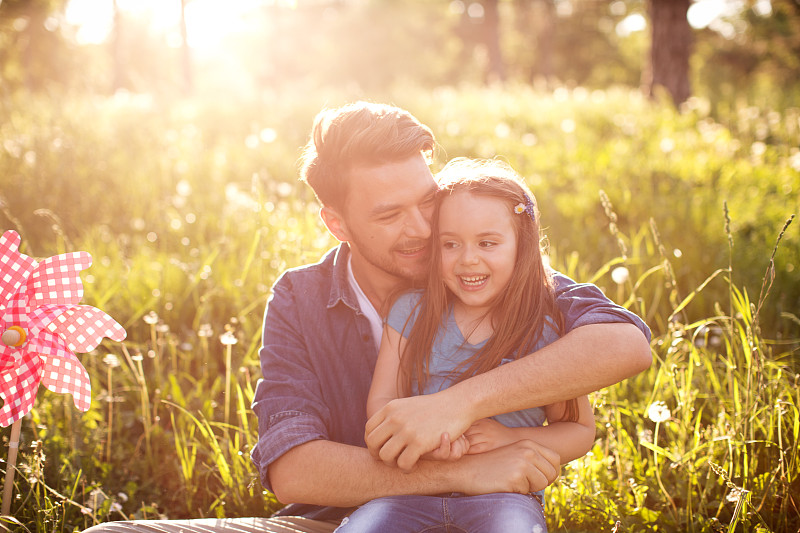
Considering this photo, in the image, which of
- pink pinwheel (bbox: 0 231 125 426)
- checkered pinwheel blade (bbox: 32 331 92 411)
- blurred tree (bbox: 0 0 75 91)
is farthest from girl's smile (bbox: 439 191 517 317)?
blurred tree (bbox: 0 0 75 91)

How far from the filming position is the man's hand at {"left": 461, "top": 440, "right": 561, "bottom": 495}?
2059 mm

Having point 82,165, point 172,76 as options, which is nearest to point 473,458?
point 82,165

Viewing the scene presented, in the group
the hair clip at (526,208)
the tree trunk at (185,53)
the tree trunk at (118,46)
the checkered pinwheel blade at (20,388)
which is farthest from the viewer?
the tree trunk at (118,46)

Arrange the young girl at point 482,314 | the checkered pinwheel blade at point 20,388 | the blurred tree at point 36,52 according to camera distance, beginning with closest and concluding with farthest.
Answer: the checkered pinwheel blade at point 20,388 → the young girl at point 482,314 → the blurred tree at point 36,52

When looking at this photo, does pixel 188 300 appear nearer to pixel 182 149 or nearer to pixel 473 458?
pixel 473 458

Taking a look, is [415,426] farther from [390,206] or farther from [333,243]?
[333,243]

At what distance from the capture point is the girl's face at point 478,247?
240 cm

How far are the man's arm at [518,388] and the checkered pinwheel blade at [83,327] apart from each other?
99 cm

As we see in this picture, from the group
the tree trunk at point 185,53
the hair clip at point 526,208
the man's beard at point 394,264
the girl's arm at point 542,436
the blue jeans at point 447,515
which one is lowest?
the blue jeans at point 447,515

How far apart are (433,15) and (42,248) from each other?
34.8 metres

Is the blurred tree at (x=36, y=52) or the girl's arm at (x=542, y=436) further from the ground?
the blurred tree at (x=36, y=52)

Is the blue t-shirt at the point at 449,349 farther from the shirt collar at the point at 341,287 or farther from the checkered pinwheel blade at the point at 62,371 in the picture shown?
the checkered pinwheel blade at the point at 62,371

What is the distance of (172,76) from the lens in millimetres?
48375

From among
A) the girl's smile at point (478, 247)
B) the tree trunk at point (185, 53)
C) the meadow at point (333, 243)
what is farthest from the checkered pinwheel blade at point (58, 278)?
the tree trunk at point (185, 53)
